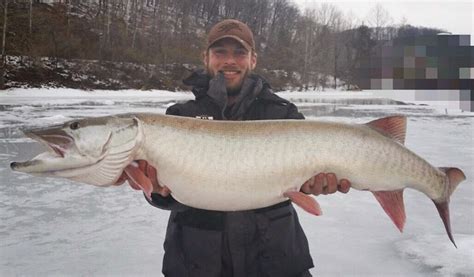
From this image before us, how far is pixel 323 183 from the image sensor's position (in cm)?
221

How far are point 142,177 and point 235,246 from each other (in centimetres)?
56

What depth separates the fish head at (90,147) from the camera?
6.61ft

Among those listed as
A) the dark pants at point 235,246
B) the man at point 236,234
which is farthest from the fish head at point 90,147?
the dark pants at point 235,246

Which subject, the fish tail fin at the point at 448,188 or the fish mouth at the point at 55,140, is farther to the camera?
the fish tail fin at the point at 448,188

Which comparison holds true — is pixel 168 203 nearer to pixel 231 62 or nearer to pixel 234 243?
pixel 234 243

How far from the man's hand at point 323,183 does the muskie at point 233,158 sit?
30 millimetres

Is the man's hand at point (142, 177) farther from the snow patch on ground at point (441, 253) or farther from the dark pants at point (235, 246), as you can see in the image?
the snow patch on ground at point (441, 253)

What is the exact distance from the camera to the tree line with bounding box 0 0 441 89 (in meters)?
28.2

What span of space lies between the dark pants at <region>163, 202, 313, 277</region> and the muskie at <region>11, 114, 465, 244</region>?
123 millimetres

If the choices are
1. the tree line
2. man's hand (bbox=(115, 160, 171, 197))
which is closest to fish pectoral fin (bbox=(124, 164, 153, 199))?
man's hand (bbox=(115, 160, 171, 197))

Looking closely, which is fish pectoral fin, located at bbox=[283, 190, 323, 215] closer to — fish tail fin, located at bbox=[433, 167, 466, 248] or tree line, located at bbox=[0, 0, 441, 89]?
fish tail fin, located at bbox=[433, 167, 466, 248]

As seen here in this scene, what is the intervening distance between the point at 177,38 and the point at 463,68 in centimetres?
3743

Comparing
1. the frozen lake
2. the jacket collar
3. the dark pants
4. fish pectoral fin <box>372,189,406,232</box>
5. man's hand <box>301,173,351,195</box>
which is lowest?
the frozen lake

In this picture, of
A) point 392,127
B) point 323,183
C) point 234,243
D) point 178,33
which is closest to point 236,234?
point 234,243
